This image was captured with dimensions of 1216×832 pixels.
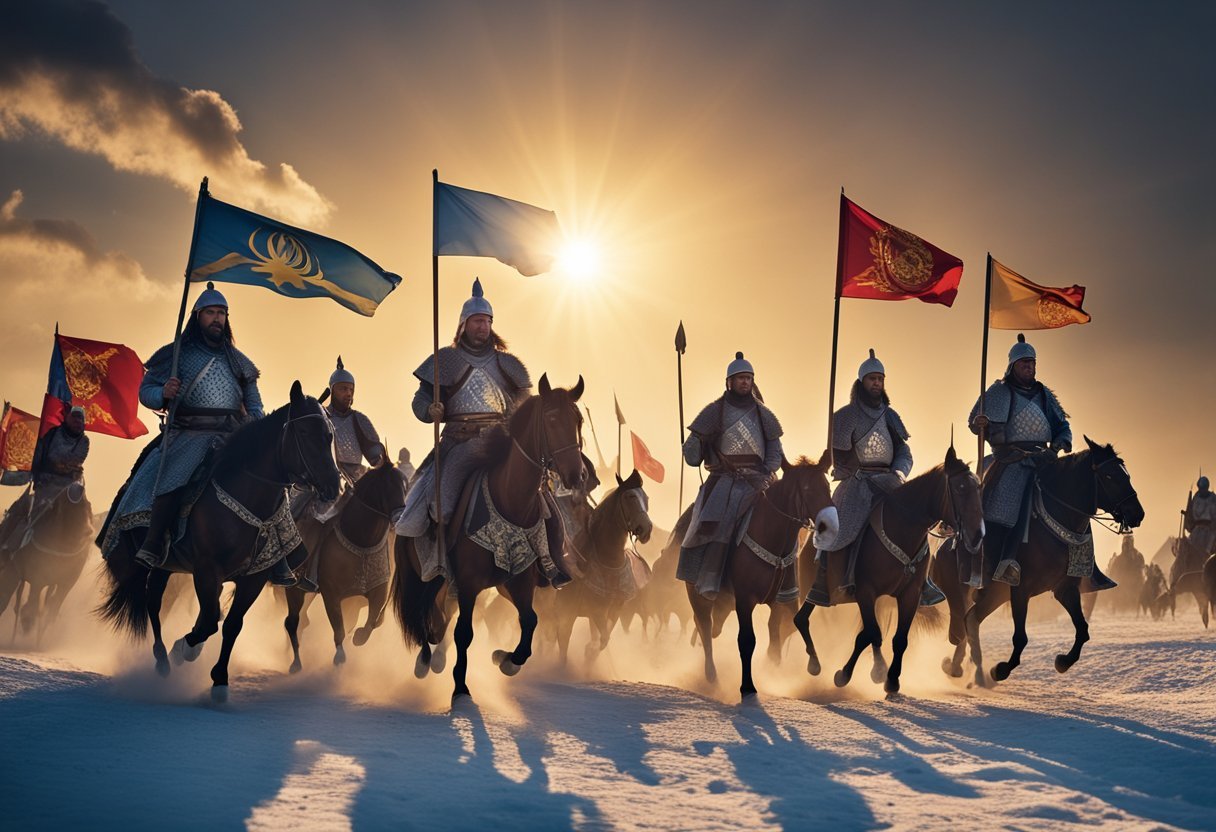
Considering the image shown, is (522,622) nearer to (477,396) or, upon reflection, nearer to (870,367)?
(477,396)

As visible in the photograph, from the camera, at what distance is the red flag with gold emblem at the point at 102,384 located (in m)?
16.1

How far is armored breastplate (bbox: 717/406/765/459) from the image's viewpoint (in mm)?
11828

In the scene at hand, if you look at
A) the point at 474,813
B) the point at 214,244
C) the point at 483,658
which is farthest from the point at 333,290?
the point at 474,813

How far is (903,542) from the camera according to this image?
11.5 m

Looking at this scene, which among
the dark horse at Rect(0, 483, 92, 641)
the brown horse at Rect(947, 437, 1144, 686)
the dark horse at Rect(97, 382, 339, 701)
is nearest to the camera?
the dark horse at Rect(97, 382, 339, 701)

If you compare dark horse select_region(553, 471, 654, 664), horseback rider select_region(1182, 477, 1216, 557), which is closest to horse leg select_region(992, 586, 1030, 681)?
dark horse select_region(553, 471, 654, 664)

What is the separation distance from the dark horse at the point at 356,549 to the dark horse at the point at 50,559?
5870 mm

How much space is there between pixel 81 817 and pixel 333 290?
6770mm

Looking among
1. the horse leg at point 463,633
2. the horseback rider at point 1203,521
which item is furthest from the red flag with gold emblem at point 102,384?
the horseback rider at point 1203,521

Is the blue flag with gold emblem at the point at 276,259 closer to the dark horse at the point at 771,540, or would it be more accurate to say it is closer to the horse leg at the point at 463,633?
the horse leg at the point at 463,633

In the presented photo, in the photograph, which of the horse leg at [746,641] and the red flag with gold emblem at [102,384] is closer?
the horse leg at [746,641]

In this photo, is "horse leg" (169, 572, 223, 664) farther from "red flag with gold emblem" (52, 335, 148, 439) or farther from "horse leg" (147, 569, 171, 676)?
"red flag with gold emblem" (52, 335, 148, 439)

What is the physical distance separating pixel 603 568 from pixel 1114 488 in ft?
20.4

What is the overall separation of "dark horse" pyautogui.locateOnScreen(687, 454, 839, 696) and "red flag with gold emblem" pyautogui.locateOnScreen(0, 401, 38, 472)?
14.9m
